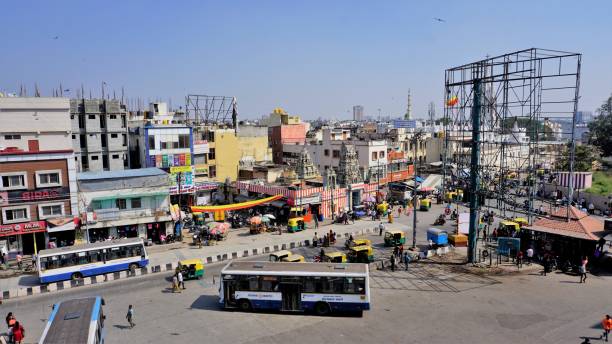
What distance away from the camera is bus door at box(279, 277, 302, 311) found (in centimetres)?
2108

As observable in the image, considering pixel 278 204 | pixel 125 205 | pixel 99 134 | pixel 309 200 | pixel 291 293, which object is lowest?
pixel 291 293

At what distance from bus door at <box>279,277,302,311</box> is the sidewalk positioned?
10.8 metres

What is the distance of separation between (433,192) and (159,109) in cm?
4687

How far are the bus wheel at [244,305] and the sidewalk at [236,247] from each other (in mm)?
9655

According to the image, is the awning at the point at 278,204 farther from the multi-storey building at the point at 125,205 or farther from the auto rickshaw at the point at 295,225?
the multi-storey building at the point at 125,205

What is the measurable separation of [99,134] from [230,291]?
126ft

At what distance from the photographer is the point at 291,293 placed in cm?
2116

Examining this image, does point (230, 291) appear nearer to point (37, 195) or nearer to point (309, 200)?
point (37, 195)

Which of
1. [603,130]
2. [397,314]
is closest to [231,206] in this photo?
[397,314]

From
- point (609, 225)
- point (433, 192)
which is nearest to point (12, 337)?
point (609, 225)

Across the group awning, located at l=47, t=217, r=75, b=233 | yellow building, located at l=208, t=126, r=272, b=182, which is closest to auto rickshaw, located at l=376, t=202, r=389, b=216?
yellow building, located at l=208, t=126, r=272, b=182

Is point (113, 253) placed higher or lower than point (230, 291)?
higher

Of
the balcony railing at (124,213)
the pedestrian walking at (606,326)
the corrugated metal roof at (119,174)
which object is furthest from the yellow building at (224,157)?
the pedestrian walking at (606,326)

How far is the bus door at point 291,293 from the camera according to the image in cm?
2108
